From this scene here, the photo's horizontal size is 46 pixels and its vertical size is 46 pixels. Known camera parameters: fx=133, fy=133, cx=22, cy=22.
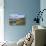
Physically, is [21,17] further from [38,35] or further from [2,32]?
[38,35]

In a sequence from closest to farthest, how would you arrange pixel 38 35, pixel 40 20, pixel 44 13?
pixel 38 35 < pixel 44 13 < pixel 40 20

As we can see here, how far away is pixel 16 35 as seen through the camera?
16.2 ft

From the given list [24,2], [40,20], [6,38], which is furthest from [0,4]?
[40,20]

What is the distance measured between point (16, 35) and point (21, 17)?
69 cm

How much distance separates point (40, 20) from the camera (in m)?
4.86

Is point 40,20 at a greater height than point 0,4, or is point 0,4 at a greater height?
point 0,4

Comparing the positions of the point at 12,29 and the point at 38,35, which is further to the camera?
the point at 12,29

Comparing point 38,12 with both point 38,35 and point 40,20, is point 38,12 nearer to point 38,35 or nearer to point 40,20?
point 40,20

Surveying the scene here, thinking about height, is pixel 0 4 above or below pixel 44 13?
above

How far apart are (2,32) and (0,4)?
103 centimetres

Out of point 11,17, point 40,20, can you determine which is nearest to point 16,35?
point 11,17

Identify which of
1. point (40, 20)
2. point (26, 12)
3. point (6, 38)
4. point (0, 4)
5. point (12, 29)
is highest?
point (0, 4)

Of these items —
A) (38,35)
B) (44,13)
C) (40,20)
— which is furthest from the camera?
(40,20)

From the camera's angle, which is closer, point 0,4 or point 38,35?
point 38,35
